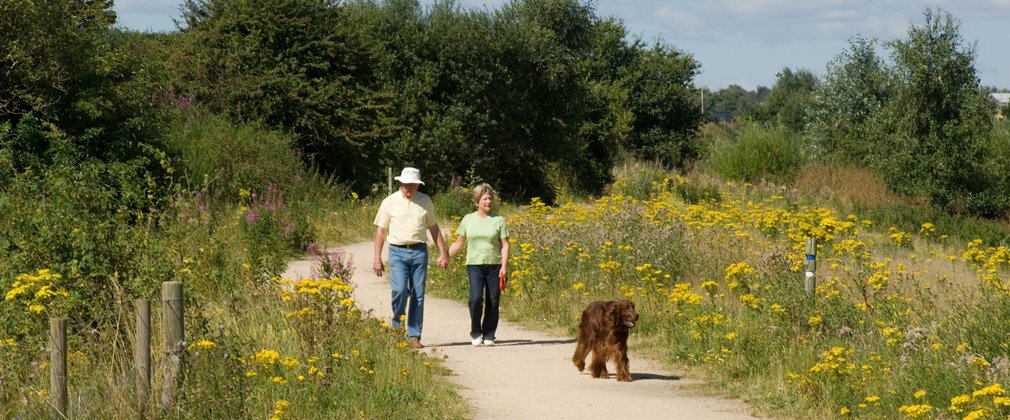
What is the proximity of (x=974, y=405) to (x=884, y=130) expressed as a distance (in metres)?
38.9

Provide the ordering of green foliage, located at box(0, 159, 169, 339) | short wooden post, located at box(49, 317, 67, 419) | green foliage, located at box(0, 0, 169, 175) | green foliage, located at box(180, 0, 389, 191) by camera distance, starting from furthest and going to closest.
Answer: green foliage, located at box(180, 0, 389, 191) → green foliage, located at box(0, 0, 169, 175) → green foliage, located at box(0, 159, 169, 339) → short wooden post, located at box(49, 317, 67, 419)

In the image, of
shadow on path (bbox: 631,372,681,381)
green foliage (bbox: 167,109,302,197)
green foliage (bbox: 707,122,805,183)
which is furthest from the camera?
green foliage (bbox: 707,122,805,183)

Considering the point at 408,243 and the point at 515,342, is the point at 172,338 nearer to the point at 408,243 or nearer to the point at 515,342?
the point at 408,243

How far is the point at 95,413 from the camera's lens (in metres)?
8.30

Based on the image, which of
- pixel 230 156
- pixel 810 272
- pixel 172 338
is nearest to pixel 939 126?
pixel 230 156

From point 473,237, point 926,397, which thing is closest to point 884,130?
point 473,237

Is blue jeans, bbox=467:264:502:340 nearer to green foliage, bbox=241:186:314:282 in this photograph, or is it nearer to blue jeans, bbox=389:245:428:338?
blue jeans, bbox=389:245:428:338

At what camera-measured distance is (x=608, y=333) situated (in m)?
10.7

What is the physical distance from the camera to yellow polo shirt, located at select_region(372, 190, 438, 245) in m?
12.3

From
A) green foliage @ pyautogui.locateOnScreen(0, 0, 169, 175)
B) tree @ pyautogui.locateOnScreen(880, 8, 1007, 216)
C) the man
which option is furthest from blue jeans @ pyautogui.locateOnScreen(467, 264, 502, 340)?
tree @ pyautogui.locateOnScreen(880, 8, 1007, 216)

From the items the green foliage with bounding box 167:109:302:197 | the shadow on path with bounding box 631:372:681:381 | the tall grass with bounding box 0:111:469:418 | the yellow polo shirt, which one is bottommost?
the shadow on path with bounding box 631:372:681:381

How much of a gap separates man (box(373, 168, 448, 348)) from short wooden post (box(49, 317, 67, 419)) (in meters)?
4.43

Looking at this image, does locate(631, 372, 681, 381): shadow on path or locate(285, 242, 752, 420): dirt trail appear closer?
locate(285, 242, 752, 420): dirt trail

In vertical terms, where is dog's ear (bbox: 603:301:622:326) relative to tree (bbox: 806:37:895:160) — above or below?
below
